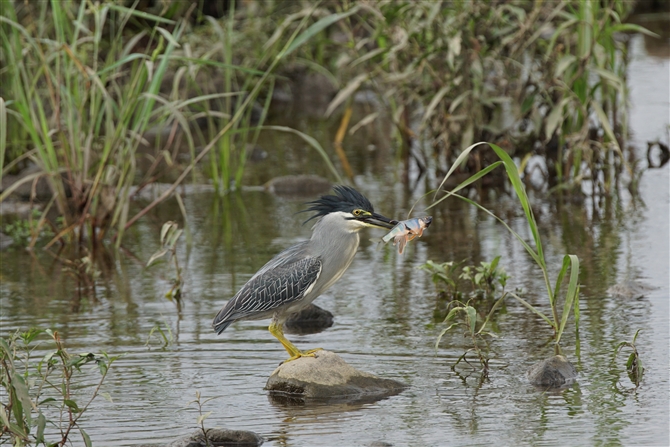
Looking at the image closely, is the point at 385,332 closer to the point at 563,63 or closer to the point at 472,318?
the point at 472,318

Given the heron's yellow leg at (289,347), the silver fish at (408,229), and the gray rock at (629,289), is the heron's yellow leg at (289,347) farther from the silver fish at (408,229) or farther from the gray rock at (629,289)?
the gray rock at (629,289)

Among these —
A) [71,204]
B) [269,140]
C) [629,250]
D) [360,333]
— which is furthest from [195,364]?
[269,140]

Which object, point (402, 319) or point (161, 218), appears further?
point (161, 218)

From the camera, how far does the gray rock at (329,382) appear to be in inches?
207

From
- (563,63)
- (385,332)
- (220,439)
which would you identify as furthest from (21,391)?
(563,63)

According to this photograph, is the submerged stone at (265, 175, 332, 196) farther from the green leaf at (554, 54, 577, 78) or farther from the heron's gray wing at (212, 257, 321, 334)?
the heron's gray wing at (212, 257, 321, 334)

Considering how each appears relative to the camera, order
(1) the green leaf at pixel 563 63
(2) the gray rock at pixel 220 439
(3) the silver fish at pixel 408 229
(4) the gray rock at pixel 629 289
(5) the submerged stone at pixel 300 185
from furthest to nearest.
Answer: (5) the submerged stone at pixel 300 185, (1) the green leaf at pixel 563 63, (4) the gray rock at pixel 629 289, (3) the silver fish at pixel 408 229, (2) the gray rock at pixel 220 439

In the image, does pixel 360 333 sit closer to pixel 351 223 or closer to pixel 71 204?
pixel 351 223

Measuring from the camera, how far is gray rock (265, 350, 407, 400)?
5.26 m

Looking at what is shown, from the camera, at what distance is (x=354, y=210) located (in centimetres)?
555

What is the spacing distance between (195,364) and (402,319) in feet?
4.64

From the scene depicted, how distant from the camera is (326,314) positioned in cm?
669

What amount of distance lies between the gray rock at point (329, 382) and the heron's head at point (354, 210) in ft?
2.38

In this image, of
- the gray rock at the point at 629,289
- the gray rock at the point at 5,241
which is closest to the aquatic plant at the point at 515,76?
the gray rock at the point at 629,289
